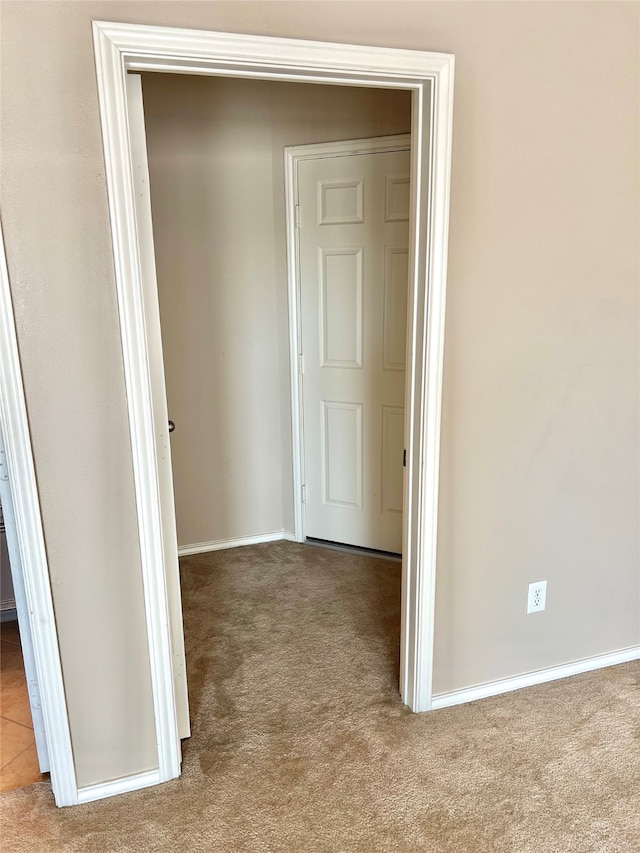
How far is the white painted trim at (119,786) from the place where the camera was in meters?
1.85

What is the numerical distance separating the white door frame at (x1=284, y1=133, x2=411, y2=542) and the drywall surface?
0.04 m

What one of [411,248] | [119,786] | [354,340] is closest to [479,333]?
[411,248]

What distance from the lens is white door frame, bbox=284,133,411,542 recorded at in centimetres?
295

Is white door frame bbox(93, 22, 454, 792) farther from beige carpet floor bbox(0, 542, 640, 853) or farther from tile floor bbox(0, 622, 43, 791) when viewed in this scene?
tile floor bbox(0, 622, 43, 791)

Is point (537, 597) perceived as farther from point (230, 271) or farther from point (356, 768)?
point (230, 271)

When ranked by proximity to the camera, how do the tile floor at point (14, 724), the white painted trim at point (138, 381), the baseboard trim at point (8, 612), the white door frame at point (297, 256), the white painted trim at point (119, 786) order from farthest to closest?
the white door frame at point (297, 256) → the baseboard trim at point (8, 612) → the tile floor at point (14, 724) → the white painted trim at point (119, 786) → the white painted trim at point (138, 381)

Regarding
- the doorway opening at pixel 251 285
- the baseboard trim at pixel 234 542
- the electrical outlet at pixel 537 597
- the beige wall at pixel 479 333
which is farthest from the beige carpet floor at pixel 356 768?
the doorway opening at pixel 251 285

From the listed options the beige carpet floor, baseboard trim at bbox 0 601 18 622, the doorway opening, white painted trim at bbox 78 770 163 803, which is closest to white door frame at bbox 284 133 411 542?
the doorway opening

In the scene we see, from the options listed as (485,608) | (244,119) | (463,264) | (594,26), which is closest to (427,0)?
(594,26)

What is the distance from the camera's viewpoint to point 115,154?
1533mm

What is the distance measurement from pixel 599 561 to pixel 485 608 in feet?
1.65

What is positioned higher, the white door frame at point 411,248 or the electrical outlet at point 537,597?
the white door frame at point 411,248

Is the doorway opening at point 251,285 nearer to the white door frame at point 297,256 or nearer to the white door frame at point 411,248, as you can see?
the white door frame at point 297,256

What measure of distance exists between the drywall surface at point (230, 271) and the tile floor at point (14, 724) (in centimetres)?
104
